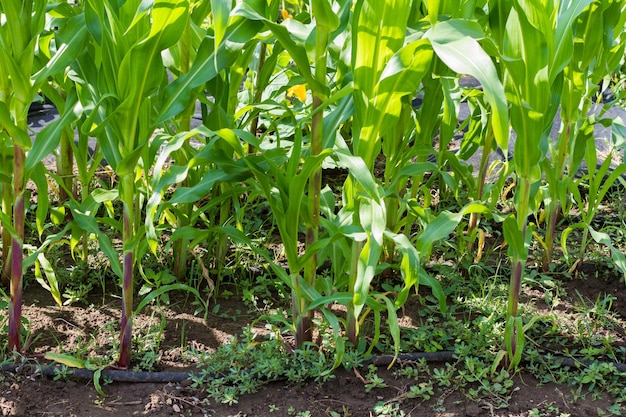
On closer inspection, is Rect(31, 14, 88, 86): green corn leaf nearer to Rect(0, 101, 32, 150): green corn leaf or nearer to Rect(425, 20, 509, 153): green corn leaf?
Rect(0, 101, 32, 150): green corn leaf

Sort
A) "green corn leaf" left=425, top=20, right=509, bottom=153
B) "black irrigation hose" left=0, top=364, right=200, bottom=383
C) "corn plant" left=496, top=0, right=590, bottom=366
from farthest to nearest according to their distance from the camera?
"black irrigation hose" left=0, top=364, right=200, bottom=383 → "corn plant" left=496, top=0, right=590, bottom=366 → "green corn leaf" left=425, top=20, right=509, bottom=153

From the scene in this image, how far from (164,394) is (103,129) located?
33.2 inches

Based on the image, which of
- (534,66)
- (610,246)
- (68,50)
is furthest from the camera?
(610,246)

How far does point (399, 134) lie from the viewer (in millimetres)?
2787

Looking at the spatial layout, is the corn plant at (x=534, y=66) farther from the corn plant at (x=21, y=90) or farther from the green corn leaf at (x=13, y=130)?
the green corn leaf at (x=13, y=130)

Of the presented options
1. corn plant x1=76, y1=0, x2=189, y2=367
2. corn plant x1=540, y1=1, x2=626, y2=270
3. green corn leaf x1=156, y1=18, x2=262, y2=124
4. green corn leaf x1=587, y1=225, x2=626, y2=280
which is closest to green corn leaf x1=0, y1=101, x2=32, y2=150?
corn plant x1=76, y1=0, x2=189, y2=367

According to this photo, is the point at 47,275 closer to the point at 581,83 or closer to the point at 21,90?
the point at 21,90

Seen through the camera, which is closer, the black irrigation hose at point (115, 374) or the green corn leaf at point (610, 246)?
the black irrigation hose at point (115, 374)

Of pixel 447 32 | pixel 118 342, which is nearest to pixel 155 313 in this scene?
pixel 118 342

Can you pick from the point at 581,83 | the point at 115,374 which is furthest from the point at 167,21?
the point at 581,83

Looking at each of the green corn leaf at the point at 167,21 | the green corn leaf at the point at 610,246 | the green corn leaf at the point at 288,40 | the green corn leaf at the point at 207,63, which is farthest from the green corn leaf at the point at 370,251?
the green corn leaf at the point at 610,246

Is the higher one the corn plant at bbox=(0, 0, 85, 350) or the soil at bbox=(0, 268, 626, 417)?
the corn plant at bbox=(0, 0, 85, 350)

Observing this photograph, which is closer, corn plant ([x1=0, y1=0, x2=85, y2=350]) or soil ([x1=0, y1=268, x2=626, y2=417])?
corn plant ([x1=0, y1=0, x2=85, y2=350])

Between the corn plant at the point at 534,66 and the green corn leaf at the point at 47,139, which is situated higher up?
the corn plant at the point at 534,66
